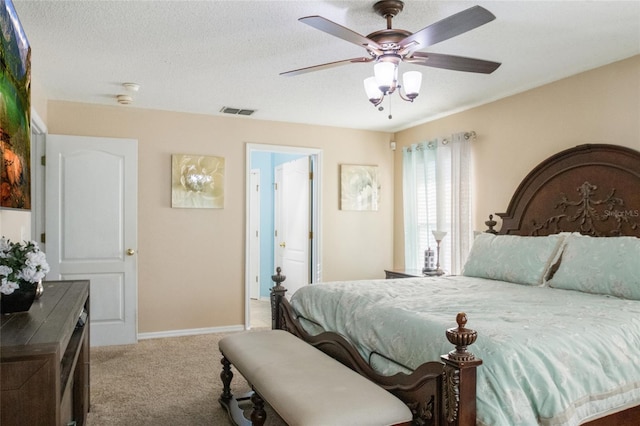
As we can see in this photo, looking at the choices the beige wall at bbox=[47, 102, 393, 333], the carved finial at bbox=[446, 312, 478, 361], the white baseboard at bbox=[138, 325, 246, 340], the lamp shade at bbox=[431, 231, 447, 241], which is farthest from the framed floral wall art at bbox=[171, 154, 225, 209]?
the carved finial at bbox=[446, 312, 478, 361]

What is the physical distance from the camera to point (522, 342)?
1840 millimetres

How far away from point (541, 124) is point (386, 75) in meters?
2.17

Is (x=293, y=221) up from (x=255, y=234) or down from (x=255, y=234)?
up

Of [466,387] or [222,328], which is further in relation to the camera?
[222,328]

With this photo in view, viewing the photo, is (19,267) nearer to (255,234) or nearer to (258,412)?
(258,412)

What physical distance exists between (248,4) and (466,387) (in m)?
2.15

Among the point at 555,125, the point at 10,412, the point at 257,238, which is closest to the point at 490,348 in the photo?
the point at 10,412

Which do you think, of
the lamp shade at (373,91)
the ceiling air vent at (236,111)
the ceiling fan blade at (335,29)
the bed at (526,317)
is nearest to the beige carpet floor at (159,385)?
the bed at (526,317)

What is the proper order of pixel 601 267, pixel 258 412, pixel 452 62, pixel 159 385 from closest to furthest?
1. pixel 258 412
2. pixel 452 62
3. pixel 601 267
4. pixel 159 385

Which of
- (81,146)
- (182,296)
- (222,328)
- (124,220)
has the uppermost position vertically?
(81,146)

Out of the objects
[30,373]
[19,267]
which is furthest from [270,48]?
[30,373]

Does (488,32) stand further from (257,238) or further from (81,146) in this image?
(257,238)

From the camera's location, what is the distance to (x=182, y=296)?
16.1 ft

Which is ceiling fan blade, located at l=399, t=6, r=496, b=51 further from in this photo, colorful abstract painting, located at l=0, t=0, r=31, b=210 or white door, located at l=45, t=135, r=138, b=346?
white door, located at l=45, t=135, r=138, b=346
